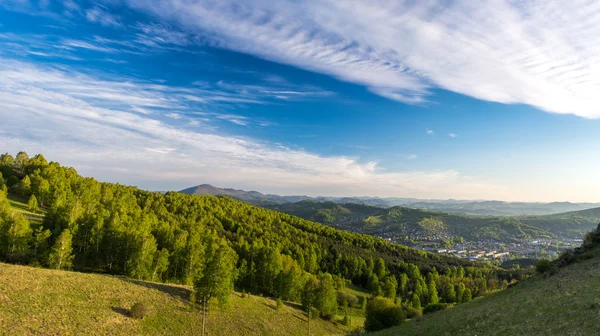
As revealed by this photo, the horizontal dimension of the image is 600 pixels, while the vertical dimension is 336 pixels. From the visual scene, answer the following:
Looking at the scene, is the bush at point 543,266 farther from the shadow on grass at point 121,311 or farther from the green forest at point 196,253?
the shadow on grass at point 121,311

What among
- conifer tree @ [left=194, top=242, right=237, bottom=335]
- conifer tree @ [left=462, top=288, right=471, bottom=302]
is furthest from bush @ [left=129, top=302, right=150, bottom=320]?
conifer tree @ [left=462, top=288, right=471, bottom=302]

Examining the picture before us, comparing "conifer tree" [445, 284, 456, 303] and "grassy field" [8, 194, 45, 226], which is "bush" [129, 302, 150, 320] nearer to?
"grassy field" [8, 194, 45, 226]

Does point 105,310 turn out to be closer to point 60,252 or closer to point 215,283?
point 215,283

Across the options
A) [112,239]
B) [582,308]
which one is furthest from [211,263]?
[582,308]

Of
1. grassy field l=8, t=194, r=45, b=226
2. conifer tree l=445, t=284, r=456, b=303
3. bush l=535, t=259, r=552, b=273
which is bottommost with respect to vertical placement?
conifer tree l=445, t=284, r=456, b=303

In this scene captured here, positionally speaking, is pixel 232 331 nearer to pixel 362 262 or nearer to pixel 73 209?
pixel 73 209

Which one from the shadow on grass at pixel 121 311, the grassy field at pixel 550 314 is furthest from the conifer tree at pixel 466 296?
the shadow on grass at pixel 121 311
